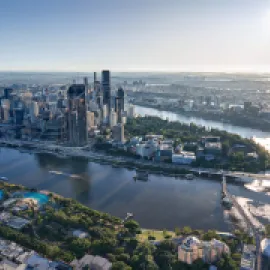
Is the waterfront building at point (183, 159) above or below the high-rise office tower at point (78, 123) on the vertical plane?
below

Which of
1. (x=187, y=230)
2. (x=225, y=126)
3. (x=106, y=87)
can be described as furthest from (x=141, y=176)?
(x=106, y=87)

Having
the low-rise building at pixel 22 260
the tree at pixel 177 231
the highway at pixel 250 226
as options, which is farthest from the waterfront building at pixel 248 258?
the low-rise building at pixel 22 260

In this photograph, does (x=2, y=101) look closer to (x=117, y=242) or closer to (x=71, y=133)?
(x=71, y=133)

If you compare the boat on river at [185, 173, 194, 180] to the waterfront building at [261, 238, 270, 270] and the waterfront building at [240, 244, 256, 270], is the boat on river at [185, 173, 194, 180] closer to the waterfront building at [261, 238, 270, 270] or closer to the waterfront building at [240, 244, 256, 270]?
the waterfront building at [261, 238, 270, 270]

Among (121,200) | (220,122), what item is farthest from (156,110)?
(121,200)

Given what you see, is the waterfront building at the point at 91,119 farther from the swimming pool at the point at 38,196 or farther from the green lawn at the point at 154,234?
the green lawn at the point at 154,234

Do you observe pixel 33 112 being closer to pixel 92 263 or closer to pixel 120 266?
pixel 92 263

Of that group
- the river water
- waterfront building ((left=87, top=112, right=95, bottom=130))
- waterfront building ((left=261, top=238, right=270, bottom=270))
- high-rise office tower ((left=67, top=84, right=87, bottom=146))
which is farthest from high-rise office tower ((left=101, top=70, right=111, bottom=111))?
waterfront building ((left=261, top=238, right=270, bottom=270))
